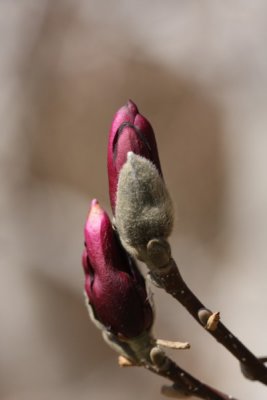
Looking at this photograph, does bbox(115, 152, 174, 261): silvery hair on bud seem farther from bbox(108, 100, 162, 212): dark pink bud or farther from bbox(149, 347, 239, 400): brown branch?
bbox(149, 347, 239, 400): brown branch

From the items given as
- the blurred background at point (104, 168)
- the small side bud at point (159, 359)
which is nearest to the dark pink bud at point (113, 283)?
the small side bud at point (159, 359)

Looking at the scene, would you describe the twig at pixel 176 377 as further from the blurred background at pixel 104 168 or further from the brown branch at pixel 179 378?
the blurred background at pixel 104 168

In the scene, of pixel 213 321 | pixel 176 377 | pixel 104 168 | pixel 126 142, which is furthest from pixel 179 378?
pixel 104 168

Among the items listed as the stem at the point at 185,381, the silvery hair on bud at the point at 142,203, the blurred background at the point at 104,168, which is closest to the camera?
the silvery hair on bud at the point at 142,203

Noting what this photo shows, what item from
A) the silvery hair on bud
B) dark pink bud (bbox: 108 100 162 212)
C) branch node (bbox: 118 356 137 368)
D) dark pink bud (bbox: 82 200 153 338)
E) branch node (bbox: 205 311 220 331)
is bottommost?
branch node (bbox: 118 356 137 368)

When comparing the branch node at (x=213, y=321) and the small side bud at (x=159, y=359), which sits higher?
the branch node at (x=213, y=321)

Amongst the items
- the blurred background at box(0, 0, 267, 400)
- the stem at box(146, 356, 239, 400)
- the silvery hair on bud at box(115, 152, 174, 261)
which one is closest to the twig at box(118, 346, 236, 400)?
the stem at box(146, 356, 239, 400)
